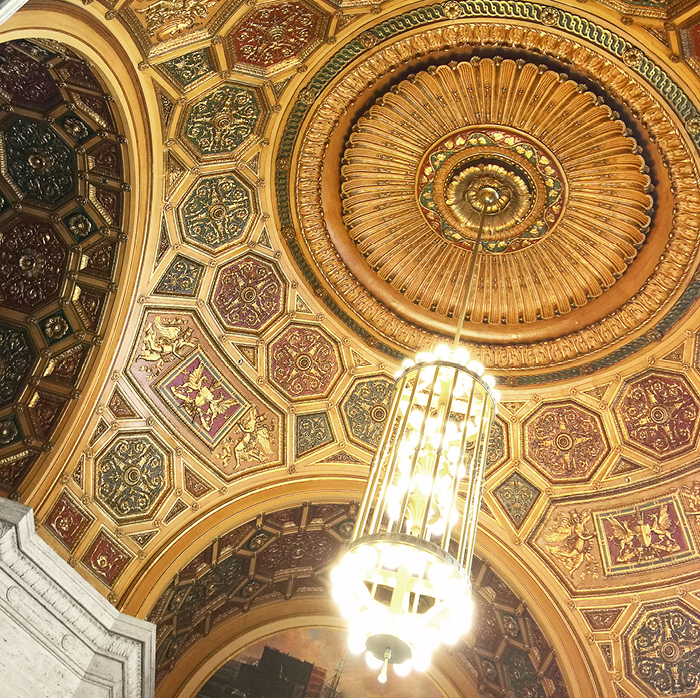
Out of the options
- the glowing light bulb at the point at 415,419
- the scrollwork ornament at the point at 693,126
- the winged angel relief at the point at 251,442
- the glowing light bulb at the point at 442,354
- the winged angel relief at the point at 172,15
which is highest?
the scrollwork ornament at the point at 693,126

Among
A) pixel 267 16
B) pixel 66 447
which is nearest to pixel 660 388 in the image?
pixel 267 16

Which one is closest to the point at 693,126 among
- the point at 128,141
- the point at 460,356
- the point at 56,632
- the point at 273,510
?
the point at 460,356

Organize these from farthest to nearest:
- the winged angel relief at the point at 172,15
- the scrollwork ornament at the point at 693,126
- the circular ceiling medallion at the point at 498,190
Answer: the circular ceiling medallion at the point at 498,190
the scrollwork ornament at the point at 693,126
the winged angel relief at the point at 172,15

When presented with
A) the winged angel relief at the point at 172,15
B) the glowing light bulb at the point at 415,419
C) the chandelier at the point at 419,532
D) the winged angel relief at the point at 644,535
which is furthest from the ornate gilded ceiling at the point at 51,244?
the winged angel relief at the point at 644,535

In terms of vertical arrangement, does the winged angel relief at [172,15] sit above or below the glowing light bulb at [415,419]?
above

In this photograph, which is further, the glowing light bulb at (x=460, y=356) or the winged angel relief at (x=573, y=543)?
the winged angel relief at (x=573, y=543)

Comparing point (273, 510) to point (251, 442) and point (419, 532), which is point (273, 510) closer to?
point (251, 442)

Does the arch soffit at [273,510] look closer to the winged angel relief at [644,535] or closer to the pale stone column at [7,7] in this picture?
the winged angel relief at [644,535]

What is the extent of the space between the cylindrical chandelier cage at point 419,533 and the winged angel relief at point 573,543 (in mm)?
3761

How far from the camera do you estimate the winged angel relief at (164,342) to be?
9438 mm

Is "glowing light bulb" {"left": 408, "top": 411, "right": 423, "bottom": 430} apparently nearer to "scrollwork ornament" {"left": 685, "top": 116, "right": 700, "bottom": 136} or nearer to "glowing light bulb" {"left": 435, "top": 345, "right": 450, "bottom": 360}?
"glowing light bulb" {"left": 435, "top": 345, "right": 450, "bottom": 360}

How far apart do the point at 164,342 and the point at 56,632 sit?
11.9 ft

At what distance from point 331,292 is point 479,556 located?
427cm

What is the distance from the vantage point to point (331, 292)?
33.1 ft
